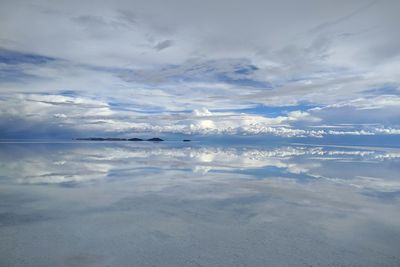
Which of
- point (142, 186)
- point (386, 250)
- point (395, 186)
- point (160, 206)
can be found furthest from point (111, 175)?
point (395, 186)

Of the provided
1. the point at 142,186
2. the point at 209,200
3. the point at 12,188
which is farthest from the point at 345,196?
the point at 12,188

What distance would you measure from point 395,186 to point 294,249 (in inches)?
560

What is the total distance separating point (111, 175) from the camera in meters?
21.6

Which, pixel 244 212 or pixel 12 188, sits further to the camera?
pixel 12 188

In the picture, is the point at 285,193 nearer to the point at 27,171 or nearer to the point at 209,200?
the point at 209,200

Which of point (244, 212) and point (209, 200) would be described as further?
point (209, 200)

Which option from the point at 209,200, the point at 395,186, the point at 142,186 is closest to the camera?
the point at 209,200

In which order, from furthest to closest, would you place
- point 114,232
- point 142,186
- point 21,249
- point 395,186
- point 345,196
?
1. point 395,186
2. point 142,186
3. point 345,196
4. point 114,232
5. point 21,249

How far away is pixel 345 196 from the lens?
15570 millimetres

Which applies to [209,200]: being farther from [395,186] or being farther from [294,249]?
[395,186]

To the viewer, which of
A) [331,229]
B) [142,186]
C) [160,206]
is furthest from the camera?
[142,186]

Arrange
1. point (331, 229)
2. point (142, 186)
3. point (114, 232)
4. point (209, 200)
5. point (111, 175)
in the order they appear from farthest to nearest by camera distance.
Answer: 1. point (111, 175)
2. point (142, 186)
3. point (209, 200)
4. point (331, 229)
5. point (114, 232)

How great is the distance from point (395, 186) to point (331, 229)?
1168cm

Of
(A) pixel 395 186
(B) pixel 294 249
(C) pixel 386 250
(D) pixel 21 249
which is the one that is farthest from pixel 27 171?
(A) pixel 395 186
